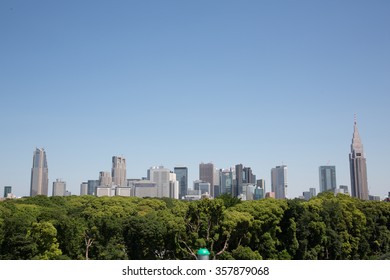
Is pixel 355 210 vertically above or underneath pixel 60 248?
above

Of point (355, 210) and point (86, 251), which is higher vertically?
point (355, 210)

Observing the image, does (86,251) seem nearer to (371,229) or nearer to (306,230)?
(306,230)

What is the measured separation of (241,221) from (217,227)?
2.16 metres

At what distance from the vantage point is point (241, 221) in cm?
3559

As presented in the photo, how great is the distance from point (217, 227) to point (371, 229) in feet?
70.1

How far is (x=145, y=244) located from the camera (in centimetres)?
3681

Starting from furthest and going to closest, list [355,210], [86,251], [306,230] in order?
[355,210], [306,230], [86,251]

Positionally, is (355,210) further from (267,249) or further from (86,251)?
(86,251)
